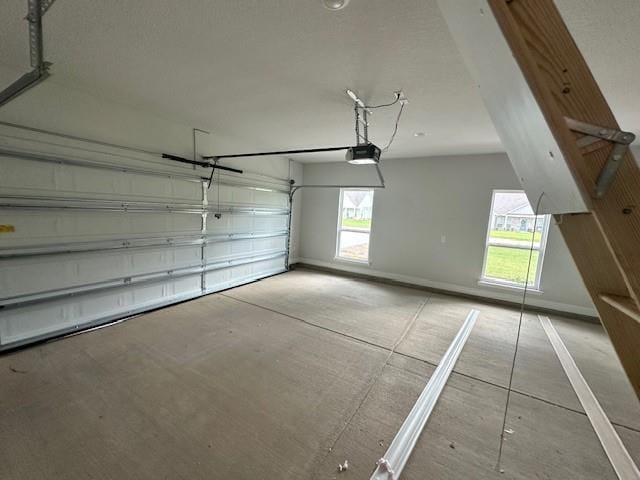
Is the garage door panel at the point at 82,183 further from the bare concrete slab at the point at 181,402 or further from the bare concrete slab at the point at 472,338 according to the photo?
the bare concrete slab at the point at 472,338

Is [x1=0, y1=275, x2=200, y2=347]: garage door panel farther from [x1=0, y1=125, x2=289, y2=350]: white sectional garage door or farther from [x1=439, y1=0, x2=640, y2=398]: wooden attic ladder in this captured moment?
[x1=439, y1=0, x2=640, y2=398]: wooden attic ladder

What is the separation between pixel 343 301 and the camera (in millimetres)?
4340

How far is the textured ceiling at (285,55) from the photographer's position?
1.52 metres

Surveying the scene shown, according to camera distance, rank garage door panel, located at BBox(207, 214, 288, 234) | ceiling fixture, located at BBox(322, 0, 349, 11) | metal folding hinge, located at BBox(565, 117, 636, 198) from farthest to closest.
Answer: garage door panel, located at BBox(207, 214, 288, 234)
ceiling fixture, located at BBox(322, 0, 349, 11)
metal folding hinge, located at BBox(565, 117, 636, 198)

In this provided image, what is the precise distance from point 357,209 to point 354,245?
862 millimetres

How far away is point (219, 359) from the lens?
2549mm

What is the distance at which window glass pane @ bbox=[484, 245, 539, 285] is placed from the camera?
4395 millimetres

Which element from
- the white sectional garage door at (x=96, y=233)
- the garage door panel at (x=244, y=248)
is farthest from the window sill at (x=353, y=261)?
the white sectional garage door at (x=96, y=233)

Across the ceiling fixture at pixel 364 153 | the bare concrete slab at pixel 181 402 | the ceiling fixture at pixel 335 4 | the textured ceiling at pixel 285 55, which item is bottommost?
the bare concrete slab at pixel 181 402

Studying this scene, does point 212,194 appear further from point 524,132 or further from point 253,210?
point 524,132

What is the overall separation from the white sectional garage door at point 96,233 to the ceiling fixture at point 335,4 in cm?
301

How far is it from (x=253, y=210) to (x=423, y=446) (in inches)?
173

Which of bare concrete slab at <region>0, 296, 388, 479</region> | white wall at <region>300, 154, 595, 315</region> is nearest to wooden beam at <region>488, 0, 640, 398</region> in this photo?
bare concrete slab at <region>0, 296, 388, 479</region>

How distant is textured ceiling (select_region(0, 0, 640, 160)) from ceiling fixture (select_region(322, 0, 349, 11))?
A: 40mm
